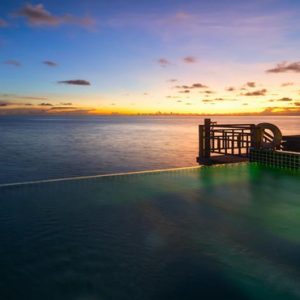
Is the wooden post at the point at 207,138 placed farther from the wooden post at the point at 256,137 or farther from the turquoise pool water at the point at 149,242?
the turquoise pool water at the point at 149,242

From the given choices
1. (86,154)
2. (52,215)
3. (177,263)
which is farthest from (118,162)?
(177,263)

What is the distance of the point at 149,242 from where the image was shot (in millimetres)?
4531

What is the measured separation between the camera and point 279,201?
21.8 feet

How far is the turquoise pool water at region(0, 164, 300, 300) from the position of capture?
338cm

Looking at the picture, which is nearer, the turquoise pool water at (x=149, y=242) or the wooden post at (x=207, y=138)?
the turquoise pool water at (x=149, y=242)

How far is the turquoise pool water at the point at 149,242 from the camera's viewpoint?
3377 millimetres

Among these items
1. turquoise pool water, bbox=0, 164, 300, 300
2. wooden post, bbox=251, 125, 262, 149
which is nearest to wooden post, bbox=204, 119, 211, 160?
wooden post, bbox=251, 125, 262, 149

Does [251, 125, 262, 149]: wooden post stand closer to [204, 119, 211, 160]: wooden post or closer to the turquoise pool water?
[204, 119, 211, 160]: wooden post

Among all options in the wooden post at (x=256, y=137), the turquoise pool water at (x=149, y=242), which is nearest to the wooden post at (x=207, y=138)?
the wooden post at (x=256, y=137)

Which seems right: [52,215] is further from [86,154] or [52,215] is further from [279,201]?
[86,154]

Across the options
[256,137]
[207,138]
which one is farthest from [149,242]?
[207,138]

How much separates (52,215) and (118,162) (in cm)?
2674

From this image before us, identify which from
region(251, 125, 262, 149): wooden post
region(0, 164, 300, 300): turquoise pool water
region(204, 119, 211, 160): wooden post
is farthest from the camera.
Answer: region(204, 119, 211, 160): wooden post

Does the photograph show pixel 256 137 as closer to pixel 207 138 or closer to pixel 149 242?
pixel 207 138
